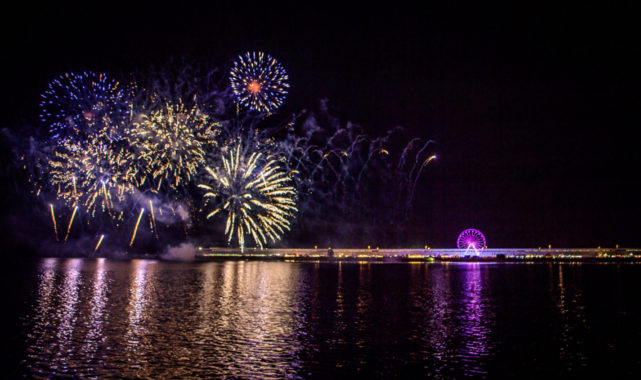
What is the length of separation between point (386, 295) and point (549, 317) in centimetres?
1363

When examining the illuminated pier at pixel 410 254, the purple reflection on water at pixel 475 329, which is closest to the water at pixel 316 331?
the purple reflection on water at pixel 475 329

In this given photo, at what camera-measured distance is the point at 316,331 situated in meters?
27.7

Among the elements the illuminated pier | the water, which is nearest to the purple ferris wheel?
the illuminated pier

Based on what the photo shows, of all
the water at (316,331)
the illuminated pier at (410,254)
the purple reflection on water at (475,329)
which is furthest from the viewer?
the illuminated pier at (410,254)

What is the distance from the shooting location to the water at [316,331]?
20547mm

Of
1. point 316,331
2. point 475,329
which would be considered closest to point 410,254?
point 475,329

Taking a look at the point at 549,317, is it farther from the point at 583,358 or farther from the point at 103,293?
the point at 103,293

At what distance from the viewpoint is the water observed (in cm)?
2055

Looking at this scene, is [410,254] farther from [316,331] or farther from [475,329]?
[316,331]

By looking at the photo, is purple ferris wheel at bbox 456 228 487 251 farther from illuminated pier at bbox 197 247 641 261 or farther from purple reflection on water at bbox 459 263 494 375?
purple reflection on water at bbox 459 263 494 375

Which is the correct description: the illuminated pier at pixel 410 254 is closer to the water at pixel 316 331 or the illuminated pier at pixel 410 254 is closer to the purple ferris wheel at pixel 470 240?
the purple ferris wheel at pixel 470 240

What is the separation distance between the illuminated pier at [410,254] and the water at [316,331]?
7033cm

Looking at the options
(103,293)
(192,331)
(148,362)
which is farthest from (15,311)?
(148,362)

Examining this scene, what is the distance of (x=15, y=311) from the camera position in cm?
3319
